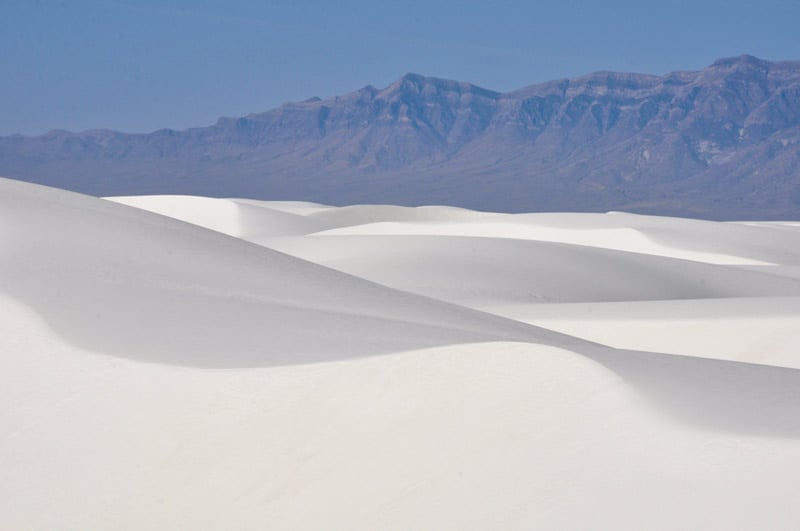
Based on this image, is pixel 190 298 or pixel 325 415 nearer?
pixel 325 415

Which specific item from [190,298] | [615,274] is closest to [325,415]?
[190,298]

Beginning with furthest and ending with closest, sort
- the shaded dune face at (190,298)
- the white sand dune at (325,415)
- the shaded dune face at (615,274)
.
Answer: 1. the shaded dune face at (190,298)
2. the shaded dune face at (615,274)
3. the white sand dune at (325,415)


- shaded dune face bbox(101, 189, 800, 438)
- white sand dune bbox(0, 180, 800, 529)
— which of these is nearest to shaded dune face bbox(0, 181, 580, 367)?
white sand dune bbox(0, 180, 800, 529)

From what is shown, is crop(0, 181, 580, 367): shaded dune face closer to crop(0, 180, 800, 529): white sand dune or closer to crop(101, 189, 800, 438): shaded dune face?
crop(0, 180, 800, 529): white sand dune

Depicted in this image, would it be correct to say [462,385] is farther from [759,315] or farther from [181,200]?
[181,200]

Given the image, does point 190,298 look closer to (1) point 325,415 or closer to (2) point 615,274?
(1) point 325,415

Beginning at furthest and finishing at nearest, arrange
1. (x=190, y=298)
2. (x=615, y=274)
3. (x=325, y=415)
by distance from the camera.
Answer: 1. (x=615, y=274)
2. (x=190, y=298)
3. (x=325, y=415)

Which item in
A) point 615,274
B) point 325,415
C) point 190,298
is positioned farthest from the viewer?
point 615,274

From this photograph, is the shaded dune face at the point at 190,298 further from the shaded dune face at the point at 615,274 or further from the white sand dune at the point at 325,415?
the shaded dune face at the point at 615,274

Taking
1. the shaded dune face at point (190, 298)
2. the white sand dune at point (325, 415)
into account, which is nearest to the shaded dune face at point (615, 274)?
the white sand dune at point (325, 415)

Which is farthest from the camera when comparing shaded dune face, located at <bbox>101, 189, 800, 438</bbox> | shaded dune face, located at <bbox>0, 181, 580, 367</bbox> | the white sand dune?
shaded dune face, located at <bbox>0, 181, 580, 367</bbox>

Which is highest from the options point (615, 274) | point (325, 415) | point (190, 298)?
point (190, 298)

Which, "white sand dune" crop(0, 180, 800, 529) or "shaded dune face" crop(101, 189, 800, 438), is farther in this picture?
"shaded dune face" crop(101, 189, 800, 438)

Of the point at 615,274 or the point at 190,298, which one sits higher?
the point at 190,298
